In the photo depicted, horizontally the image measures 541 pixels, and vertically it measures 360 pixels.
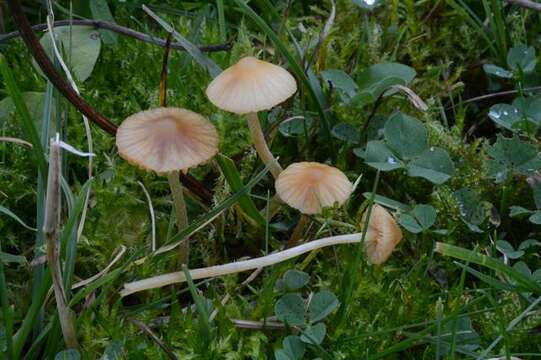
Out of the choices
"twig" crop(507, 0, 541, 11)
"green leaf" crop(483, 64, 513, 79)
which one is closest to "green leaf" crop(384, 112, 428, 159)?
"green leaf" crop(483, 64, 513, 79)

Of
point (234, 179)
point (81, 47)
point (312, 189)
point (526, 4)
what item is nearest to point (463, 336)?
point (312, 189)

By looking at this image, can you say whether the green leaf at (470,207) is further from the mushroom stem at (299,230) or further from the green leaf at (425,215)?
the mushroom stem at (299,230)

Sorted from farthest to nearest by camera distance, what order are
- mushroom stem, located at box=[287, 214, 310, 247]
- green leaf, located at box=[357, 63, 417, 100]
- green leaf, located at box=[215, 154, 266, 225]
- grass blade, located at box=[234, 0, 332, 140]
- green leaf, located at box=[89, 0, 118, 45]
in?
green leaf, located at box=[89, 0, 118, 45] < green leaf, located at box=[357, 63, 417, 100] < grass blade, located at box=[234, 0, 332, 140] < mushroom stem, located at box=[287, 214, 310, 247] < green leaf, located at box=[215, 154, 266, 225]

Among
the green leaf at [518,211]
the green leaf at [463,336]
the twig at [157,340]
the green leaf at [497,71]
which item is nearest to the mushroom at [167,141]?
the twig at [157,340]

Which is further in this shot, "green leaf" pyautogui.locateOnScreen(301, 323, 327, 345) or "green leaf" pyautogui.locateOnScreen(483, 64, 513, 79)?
"green leaf" pyautogui.locateOnScreen(483, 64, 513, 79)

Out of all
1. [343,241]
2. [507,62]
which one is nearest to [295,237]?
[343,241]

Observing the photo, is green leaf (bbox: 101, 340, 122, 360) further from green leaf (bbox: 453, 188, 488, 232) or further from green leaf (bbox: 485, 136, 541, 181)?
green leaf (bbox: 485, 136, 541, 181)

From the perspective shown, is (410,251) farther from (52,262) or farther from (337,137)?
(52,262)
